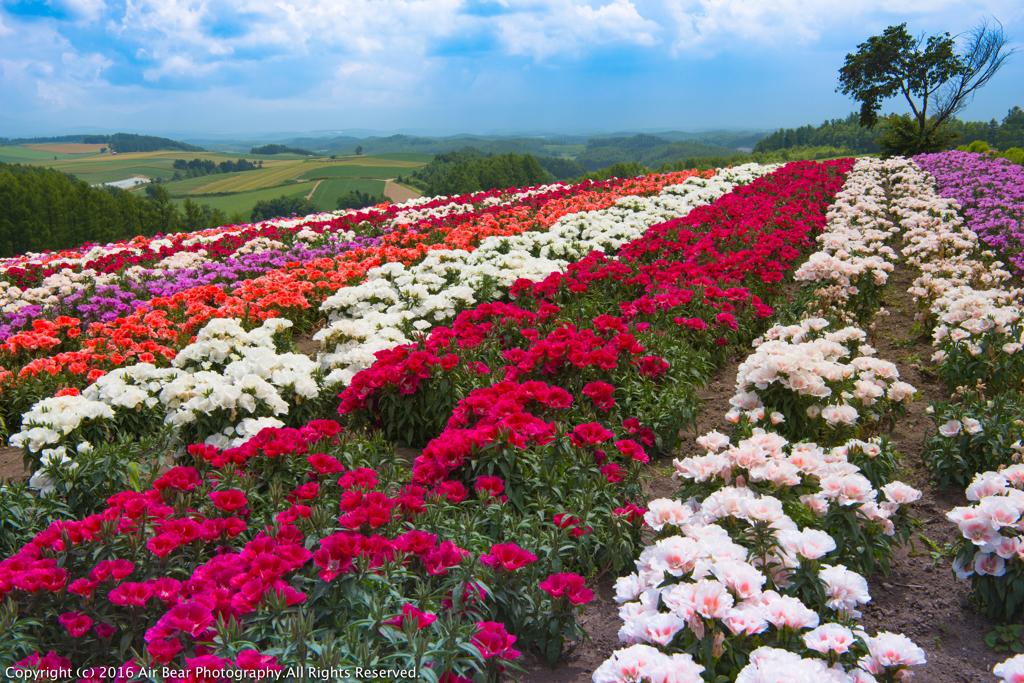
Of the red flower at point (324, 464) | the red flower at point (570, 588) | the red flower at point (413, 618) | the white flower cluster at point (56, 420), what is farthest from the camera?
the white flower cluster at point (56, 420)

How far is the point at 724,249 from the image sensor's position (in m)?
9.68

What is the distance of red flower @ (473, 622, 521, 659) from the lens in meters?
2.12

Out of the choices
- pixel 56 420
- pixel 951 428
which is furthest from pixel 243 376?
pixel 951 428

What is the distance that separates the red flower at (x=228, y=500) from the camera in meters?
2.69

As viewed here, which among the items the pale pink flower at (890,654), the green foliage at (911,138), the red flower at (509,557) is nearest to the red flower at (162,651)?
the red flower at (509,557)

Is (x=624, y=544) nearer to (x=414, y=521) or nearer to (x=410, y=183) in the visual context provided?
(x=414, y=521)

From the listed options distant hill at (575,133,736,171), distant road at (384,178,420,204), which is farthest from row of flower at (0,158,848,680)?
distant hill at (575,133,736,171)

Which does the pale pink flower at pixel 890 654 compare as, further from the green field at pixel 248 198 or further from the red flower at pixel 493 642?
the green field at pixel 248 198

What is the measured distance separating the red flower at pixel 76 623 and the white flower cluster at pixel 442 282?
2838 mm

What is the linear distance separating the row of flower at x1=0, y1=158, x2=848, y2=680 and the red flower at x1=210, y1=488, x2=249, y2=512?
0.05 feet

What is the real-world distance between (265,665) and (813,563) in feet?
7.29

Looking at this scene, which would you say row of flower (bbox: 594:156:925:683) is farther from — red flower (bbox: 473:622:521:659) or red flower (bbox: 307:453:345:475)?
red flower (bbox: 307:453:345:475)

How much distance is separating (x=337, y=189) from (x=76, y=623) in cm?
6630

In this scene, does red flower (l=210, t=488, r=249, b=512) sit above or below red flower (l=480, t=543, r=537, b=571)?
above
